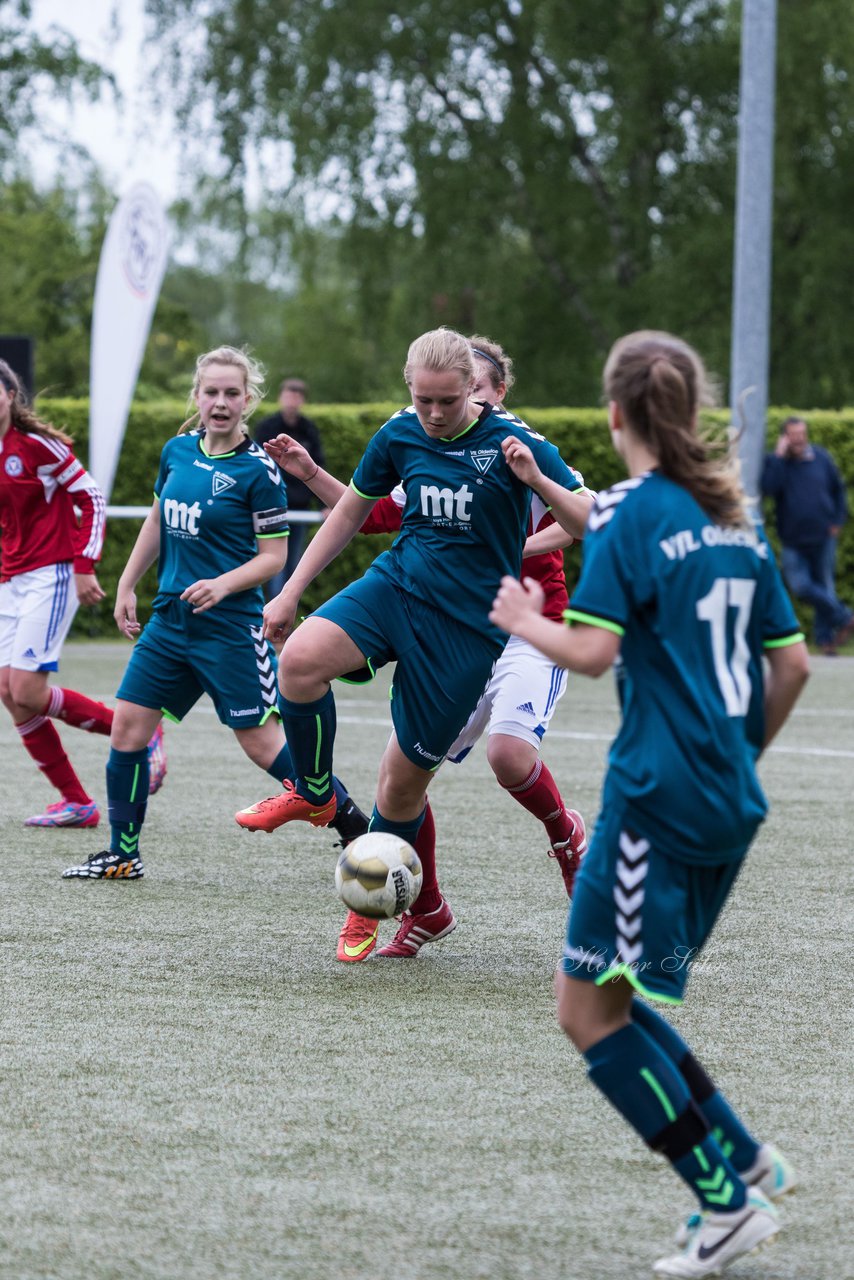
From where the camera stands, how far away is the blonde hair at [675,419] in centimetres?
308

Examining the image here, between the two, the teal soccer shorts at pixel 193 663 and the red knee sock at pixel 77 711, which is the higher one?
the teal soccer shorts at pixel 193 663

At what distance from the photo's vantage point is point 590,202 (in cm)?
2900

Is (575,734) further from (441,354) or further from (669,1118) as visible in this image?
(669,1118)

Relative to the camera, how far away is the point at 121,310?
1543 cm

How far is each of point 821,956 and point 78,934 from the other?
7.71 feet

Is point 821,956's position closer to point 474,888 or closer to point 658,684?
point 474,888

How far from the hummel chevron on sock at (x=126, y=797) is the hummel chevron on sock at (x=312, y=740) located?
863mm

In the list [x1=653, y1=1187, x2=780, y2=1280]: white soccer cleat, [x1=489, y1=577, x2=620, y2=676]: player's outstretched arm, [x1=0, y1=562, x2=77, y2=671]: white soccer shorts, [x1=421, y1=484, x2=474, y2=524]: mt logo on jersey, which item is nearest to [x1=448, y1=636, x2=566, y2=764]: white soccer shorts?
[x1=421, y1=484, x2=474, y2=524]: mt logo on jersey

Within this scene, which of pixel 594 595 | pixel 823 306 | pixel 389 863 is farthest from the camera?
pixel 823 306

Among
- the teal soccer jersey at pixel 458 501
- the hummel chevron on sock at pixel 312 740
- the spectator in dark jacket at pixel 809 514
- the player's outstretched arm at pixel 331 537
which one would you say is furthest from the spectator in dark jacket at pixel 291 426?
the teal soccer jersey at pixel 458 501

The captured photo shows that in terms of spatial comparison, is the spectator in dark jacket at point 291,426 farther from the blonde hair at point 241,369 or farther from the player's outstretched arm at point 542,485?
the player's outstretched arm at point 542,485

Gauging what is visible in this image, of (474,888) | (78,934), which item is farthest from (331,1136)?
(474,888)

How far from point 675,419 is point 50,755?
16.5ft

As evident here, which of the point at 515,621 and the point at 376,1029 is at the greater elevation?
the point at 515,621
